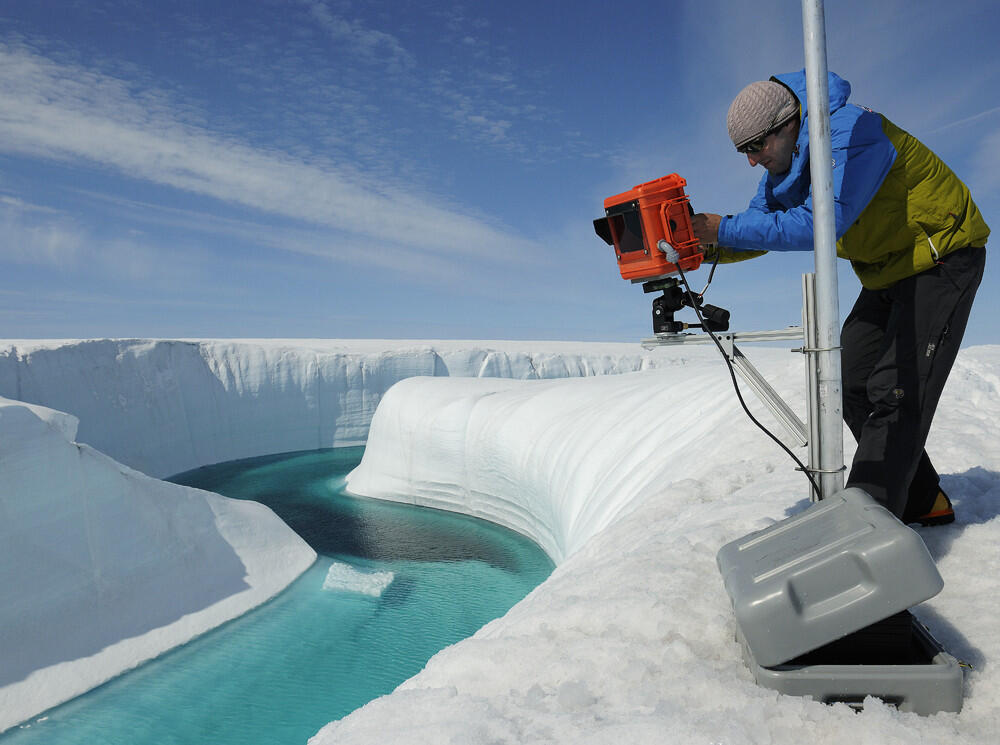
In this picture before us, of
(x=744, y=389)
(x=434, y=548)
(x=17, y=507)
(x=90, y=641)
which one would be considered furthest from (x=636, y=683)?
(x=434, y=548)

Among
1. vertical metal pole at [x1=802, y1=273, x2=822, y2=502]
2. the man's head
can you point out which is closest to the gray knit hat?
the man's head

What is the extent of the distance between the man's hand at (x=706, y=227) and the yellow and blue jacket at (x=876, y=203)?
0.07 feet

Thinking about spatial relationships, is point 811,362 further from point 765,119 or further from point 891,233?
point 765,119

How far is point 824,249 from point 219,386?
2224 centimetres

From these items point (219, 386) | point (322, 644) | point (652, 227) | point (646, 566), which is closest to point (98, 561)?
point (322, 644)

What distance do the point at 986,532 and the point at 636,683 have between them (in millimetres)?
1319

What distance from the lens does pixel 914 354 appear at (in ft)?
6.15

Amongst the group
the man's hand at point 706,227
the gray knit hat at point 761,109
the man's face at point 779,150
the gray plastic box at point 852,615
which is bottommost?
the gray plastic box at point 852,615

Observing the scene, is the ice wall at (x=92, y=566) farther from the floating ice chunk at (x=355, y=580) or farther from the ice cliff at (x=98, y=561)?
the floating ice chunk at (x=355, y=580)

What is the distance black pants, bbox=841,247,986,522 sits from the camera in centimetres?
185

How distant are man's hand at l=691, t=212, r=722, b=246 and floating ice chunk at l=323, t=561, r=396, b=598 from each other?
23.1ft

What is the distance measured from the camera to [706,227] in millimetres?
1917

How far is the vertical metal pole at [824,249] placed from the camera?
1704 millimetres

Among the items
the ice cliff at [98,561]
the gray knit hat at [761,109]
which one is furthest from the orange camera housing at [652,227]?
the ice cliff at [98,561]
